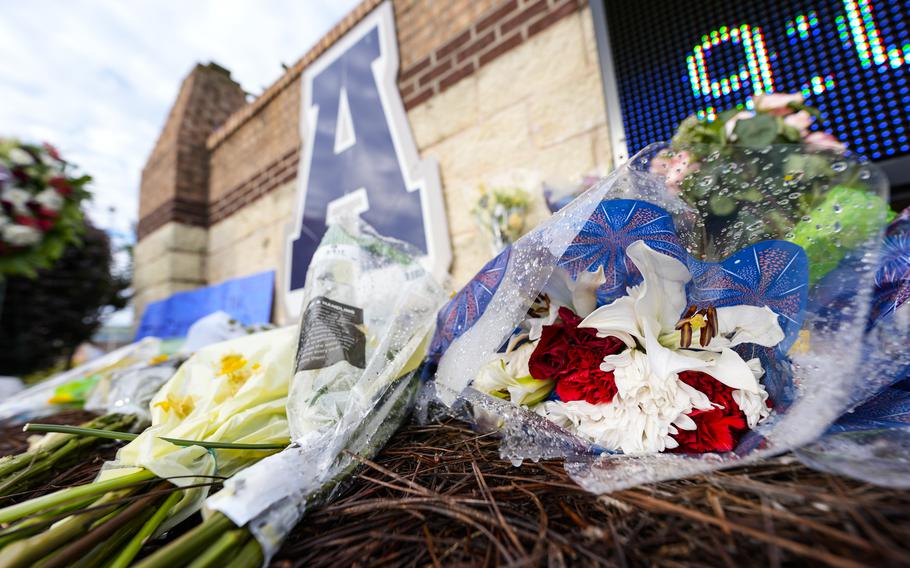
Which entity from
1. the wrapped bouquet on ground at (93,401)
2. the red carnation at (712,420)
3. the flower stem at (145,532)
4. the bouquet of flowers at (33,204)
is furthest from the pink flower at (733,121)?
the bouquet of flowers at (33,204)

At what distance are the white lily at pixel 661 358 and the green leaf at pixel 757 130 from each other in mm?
623

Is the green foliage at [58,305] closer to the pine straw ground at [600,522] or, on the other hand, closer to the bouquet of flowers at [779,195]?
the pine straw ground at [600,522]

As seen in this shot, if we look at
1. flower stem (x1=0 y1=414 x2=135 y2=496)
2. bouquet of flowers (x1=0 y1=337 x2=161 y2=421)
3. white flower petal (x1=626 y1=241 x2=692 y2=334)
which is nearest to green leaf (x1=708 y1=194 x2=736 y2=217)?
white flower petal (x1=626 y1=241 x2=692 y2=334)

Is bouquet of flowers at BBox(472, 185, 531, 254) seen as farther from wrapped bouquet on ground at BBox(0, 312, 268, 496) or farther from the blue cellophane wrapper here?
wrapped bouquet on ground at BBox(0, 312, 268, 496)

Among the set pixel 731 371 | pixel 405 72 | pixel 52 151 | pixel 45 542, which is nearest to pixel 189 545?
pixel 45 542

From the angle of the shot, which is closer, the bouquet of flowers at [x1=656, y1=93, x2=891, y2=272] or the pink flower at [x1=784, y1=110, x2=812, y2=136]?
the bouquet of flowers at [x1=656, y1=93, x2=891, y2=272]

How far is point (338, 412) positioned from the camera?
0.58 meters

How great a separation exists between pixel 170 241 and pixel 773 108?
4.08m

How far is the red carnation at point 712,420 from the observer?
1.47 ft

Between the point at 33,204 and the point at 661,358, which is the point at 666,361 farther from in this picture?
the point at 33,204

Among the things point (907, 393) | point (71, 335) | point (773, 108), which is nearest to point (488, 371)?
point (907, 393)

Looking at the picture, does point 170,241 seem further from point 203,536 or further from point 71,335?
point 203,536

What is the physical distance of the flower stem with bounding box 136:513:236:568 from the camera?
0.31 meters

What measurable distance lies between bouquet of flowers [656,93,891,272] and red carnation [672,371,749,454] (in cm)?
19
